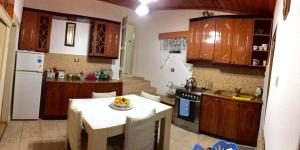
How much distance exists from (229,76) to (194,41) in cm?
104

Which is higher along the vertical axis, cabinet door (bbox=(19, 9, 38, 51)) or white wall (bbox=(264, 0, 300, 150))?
cabinet door (bbox=(19, 9, 38, 51))

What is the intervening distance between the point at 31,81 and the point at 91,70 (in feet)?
4.62

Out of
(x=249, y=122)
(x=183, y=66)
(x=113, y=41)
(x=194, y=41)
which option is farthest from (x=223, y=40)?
(x=113, y=41)

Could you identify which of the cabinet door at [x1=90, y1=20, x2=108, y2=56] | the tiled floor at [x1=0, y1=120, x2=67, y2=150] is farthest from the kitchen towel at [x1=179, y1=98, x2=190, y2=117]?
the tiled floor at [x1=0, y1=120, x2=67, y2=150]

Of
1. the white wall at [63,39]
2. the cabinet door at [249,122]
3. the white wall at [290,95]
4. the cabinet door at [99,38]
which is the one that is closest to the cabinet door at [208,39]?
the cabinet door at [249,122]

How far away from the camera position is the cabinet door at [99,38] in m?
4.86

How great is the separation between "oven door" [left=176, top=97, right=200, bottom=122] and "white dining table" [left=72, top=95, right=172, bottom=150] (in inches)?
48.8

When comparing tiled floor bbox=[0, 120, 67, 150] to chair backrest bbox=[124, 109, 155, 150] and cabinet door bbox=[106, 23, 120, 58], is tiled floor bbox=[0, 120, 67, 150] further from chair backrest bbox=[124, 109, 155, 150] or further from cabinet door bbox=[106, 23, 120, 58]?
cabinet door bbox=[106, 23, 120, 58]

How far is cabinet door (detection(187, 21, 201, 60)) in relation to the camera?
453cm

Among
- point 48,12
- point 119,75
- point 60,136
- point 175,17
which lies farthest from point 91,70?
point 175,17

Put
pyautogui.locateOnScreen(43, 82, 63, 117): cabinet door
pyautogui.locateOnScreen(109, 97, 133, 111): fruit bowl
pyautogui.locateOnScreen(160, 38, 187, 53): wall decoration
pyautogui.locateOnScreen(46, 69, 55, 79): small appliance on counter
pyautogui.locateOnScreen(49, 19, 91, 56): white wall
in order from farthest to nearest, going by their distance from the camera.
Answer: pyautogui.locateOnScreen(160, 38, 187, 53): wall decoration → pyautogui.locateOnScreen(49, 19, 91, 56): white wall → pyautogui.locateOnScreen(46, 69, 55, 79): small appliance on counter → pyautogui.locateOnScreen(43, 82, 63, 117): cabinet door → pyautogui.locateOnScreen(109, 97, 133, 111): fruit bowl

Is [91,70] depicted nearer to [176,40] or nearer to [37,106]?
[37,106]

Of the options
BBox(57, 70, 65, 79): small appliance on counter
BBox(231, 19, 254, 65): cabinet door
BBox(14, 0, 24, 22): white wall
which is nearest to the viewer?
BBox(14, 0, 24, 22): white wall

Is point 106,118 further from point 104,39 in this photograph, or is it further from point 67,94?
point 104,39
